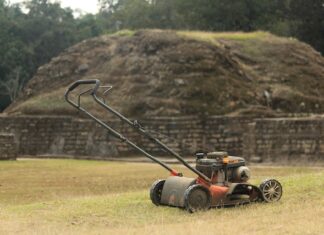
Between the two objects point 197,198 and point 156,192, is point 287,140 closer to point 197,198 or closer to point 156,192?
point 156,192

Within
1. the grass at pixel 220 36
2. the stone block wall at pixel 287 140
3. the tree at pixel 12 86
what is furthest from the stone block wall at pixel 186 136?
the tree at pixel 12 86

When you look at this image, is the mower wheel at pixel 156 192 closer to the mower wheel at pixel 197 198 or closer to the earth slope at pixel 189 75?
the mower wheel at pixel 197 198

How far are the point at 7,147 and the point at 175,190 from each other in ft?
43.8

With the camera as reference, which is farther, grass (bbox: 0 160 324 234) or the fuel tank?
the fuel tank

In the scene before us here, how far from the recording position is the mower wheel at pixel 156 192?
25.1 feet

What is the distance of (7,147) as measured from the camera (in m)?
19.7

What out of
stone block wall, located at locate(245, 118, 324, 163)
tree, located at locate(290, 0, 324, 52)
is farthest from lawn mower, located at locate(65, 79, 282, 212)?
tree, located at locate(290, 0, 324, 52)

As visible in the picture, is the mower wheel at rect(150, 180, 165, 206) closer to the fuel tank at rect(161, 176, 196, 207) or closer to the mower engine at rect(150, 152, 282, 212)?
the mower engine at rect(150, 152, 282, 212)

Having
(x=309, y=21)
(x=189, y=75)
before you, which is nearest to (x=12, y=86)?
(x=309, y=21)

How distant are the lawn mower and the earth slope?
15.4 metres

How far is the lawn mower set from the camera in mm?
7020

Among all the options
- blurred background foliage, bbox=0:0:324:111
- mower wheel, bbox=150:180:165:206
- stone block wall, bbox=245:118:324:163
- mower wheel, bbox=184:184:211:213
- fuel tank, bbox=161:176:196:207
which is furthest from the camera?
blurred background foliage, bbox=0:0:324:111

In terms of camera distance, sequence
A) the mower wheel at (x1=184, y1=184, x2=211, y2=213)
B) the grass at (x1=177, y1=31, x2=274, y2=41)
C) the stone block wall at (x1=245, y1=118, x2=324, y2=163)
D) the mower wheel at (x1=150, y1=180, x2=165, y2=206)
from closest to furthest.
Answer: the mower wheel at (x1=184, y1=184, x2=211, y2=213) < the mower wheel at (x1=150, y1=180, x2=165, y2=206) < the stone block wall at (x1=245, y1=118, x2=324, y2=163) < the grass at (x1=177, y1=31, x2=274, y2=41)

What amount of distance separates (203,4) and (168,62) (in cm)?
1833
